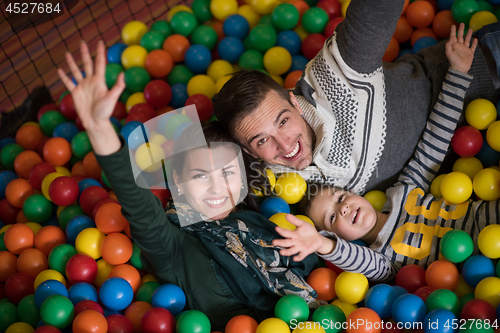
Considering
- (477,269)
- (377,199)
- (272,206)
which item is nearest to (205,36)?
(272,206)

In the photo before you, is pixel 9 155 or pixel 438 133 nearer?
pixel 438 133

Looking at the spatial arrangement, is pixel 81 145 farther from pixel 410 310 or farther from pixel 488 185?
A: pixel 488 185

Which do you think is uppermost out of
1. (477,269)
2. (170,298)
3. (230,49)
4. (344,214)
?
(230,49)

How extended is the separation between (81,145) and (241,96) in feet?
2.82

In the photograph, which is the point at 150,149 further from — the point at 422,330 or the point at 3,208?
the point at 422,330

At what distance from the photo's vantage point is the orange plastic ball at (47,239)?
154 centimetres

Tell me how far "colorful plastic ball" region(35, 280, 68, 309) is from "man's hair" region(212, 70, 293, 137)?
0.73m

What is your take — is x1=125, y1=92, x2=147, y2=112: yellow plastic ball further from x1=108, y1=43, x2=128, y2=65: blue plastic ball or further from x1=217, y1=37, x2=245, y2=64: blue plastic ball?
x1=217, y1=37, x2=245, y2=64: blue plastic ball

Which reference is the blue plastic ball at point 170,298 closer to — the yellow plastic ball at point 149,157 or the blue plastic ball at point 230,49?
the yellow plastic ball at point 149,157

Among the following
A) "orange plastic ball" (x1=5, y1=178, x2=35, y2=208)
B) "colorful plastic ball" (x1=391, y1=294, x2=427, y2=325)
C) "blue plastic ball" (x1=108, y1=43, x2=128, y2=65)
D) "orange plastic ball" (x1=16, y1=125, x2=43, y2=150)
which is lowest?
"colorful plastic ball" (x1=391, y1=294, x2=427, y2=325)

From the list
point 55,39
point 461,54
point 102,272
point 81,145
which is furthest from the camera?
point 55,39

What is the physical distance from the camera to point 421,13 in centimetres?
212

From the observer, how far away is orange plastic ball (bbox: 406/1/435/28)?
2125mm

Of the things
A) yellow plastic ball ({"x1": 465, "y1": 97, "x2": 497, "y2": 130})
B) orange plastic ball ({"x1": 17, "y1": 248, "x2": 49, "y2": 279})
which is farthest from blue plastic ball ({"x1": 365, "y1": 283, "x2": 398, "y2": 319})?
orange plastic ball ({"x1": 17, "y1": 248, "x2": 49, "y2": 279})
